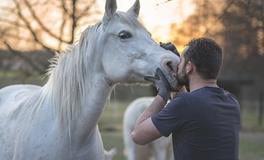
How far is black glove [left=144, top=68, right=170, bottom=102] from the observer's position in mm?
3389

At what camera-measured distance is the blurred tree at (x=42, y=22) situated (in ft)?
25.6

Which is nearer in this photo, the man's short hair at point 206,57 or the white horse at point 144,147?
the man's short hair at point 206,57

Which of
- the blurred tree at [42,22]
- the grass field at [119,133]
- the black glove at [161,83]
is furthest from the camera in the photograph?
the grass field at [119,133]

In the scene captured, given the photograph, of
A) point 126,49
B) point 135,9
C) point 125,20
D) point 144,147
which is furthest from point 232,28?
point 126,49

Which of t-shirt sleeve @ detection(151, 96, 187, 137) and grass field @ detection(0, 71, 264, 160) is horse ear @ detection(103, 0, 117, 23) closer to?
grass field @ detection(0, 71, 264, 160)

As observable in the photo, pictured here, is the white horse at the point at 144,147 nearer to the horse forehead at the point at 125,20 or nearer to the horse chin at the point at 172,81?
the horse forehead at the point at 125,20

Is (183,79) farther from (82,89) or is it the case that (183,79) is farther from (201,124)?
(82,89)

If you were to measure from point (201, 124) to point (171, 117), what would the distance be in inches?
6.8

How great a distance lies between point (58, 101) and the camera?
14.3 ft

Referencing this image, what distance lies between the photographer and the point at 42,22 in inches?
333

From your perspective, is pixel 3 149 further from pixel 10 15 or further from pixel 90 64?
pixel 10 15

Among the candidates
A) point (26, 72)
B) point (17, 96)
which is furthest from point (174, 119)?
point (26, 72)

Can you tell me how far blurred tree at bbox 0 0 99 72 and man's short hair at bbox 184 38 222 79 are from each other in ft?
13.9

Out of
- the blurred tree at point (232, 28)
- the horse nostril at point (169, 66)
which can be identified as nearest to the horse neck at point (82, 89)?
the horse nostril at point (169, 66)
